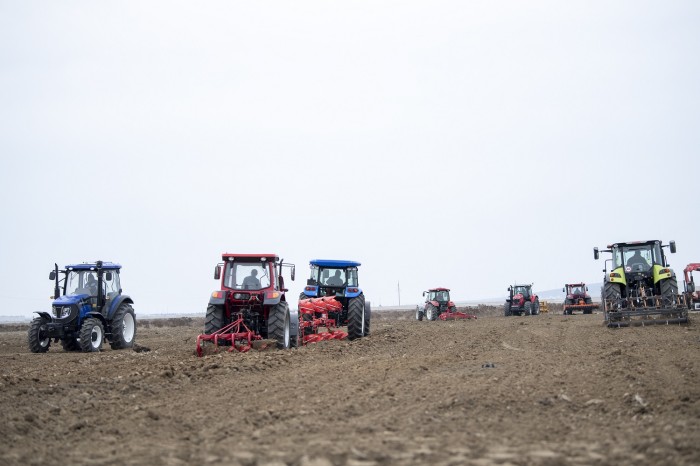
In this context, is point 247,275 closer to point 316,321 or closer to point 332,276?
point 316,321

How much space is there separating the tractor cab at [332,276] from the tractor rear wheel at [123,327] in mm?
4915

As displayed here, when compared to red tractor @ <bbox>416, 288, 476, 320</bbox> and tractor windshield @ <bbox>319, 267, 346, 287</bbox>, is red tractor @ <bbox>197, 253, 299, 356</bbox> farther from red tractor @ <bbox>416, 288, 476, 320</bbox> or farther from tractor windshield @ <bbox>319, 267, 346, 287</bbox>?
red tractor @ <bbox>416, 288, 476, 320</bbox>

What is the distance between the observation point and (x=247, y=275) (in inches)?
577

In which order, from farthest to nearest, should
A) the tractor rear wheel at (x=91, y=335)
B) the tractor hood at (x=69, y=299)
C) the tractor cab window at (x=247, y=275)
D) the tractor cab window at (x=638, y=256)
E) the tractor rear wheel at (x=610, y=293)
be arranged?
the tractor cab window at (x=638, y=256), the tractor rear wheel at (x=610, y=293), the tractor hood at (x=69, y=299), the tractor rear wheel at (x=91, y=335), the tractor cab window at (x=247, y=275)

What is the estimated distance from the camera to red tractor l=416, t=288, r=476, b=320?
38.9 m

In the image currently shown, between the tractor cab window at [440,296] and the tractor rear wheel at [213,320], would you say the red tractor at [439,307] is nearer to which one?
the tractor cab window at [440,296]

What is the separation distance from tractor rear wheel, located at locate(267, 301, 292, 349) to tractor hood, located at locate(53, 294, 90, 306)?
5555 millimetres

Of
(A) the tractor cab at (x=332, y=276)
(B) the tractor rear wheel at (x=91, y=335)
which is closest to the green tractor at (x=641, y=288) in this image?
(A) the tractor cab at (x=332, y=276)

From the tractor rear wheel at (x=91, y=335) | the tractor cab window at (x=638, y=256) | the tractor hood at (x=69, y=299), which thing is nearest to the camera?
the tractor rear wheel at (x=91, y=335)

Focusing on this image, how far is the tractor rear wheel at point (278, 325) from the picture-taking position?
45.3 ft

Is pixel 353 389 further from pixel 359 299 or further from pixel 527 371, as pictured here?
pixel 359 299

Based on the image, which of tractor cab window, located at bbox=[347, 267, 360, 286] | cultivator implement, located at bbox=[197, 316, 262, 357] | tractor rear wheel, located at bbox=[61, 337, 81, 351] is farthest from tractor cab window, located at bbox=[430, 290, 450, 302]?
cultivator implement, located at bbox=[197, 316, 262, 357]

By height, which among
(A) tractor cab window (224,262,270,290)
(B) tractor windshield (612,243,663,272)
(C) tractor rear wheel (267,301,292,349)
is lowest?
(C) tractor rear wheel (267,301,292,349)

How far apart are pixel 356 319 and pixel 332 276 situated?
2.29 m
